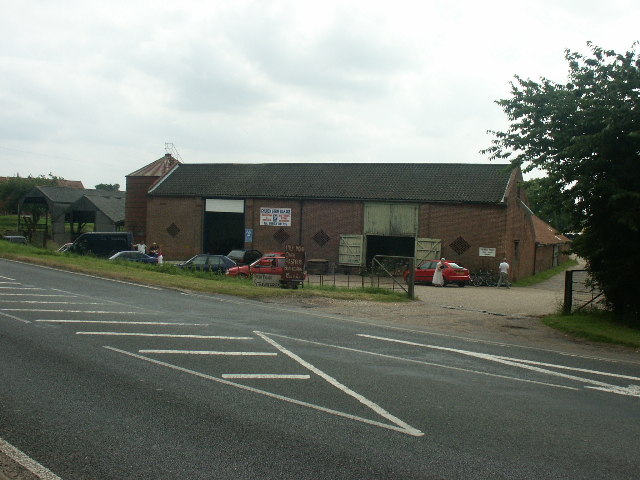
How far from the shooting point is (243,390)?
26.7 ft

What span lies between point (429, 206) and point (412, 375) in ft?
99.5

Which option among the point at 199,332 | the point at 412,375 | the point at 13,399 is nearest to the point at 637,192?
the point at 412,375

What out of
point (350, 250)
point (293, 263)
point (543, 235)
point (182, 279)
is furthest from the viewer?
point (543, 235)

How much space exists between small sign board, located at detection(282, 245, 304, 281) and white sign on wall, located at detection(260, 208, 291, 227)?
1885 centimetres

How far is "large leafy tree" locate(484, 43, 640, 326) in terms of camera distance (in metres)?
14.4

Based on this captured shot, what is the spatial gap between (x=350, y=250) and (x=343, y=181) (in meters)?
5.48

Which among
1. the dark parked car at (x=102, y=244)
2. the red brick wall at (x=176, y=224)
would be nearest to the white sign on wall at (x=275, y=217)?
the red brick wall at (x=176, y=224)

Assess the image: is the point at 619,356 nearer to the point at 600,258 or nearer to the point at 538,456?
the point at 600,258

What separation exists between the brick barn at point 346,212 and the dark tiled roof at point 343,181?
0.25 feet

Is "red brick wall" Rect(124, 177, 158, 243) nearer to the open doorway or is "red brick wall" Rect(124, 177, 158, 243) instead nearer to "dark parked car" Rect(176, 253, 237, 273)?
the open doorway

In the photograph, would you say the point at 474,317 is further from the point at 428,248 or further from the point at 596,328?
the point at 428,248

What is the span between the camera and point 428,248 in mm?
38344

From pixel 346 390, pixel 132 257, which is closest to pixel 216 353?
pixel 346 390

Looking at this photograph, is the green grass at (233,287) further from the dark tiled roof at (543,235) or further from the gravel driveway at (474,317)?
the dark tiled roof at (543,235)
